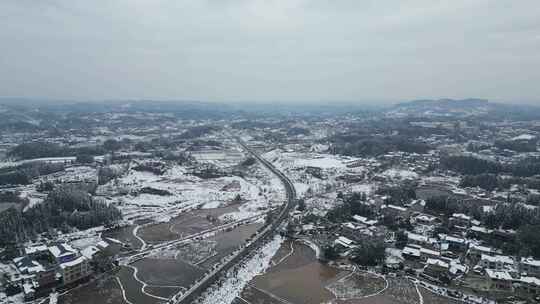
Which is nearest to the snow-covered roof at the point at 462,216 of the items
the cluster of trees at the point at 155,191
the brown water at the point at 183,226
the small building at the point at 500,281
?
the small building at the point at 500,281

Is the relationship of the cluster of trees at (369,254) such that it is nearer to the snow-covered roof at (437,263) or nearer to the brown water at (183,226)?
the snow-covered roof at (437,263)

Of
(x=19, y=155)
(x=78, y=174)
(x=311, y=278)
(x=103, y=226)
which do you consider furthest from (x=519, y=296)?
(x=19, y=155)

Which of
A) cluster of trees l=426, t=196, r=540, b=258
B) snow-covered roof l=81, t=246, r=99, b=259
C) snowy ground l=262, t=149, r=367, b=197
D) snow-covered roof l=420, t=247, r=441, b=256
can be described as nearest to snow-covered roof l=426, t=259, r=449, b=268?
snow-covered roof l=420, t=247, r=441, b=256

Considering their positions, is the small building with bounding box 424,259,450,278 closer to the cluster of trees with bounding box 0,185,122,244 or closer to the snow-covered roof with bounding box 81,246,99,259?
the snow-covered roof with bounding box 81,246,99,259

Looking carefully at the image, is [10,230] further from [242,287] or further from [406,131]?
[406,131]

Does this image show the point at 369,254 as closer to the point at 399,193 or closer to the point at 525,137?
the point at 399,193

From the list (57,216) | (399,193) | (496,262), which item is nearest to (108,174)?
(57,216)
